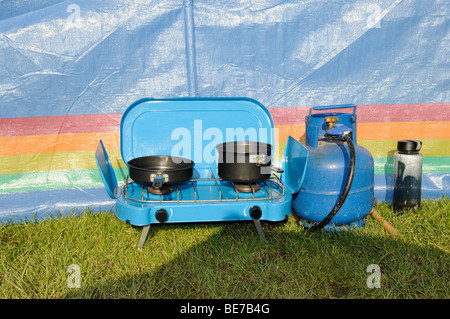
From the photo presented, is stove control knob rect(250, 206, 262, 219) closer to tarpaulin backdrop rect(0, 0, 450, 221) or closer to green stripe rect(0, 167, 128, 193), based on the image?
tarpaulin backdrop rect(0, 0, 450, 221)

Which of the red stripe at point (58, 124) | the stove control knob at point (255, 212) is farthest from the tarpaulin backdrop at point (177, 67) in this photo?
the stove control knob at point (255, 212)

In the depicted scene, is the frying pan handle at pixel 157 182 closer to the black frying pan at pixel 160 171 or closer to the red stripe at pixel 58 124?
the black frying pan at pixel 160 171

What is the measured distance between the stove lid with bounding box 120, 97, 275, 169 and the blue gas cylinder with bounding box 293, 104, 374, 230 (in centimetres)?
46

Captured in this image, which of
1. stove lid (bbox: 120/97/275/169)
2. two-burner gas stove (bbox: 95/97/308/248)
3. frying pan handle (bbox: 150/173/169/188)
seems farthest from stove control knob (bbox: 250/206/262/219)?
stove lid (bbox: 120/97/275/169)

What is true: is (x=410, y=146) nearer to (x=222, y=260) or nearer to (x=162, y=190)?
(x=222, y=260)

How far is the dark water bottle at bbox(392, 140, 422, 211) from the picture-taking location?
11.1ft

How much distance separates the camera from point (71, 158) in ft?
11.3

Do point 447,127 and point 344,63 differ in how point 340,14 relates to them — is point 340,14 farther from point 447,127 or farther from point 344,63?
point 447,127

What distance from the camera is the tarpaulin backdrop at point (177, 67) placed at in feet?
10.7

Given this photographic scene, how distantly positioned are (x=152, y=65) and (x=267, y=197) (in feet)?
5.12

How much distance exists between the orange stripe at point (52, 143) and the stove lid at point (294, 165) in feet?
5.09
